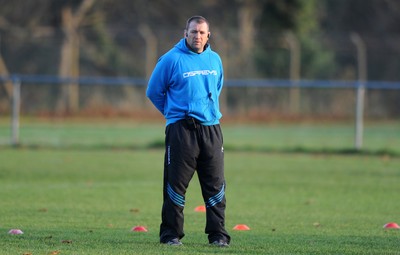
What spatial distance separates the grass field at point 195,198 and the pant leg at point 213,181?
21 cm

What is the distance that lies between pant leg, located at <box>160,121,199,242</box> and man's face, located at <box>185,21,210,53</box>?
0.76 meters

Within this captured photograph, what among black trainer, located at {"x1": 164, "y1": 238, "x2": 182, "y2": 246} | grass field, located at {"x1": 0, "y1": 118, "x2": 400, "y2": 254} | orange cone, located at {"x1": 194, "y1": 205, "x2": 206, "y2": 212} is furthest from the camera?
orange cone, located at {"x1": 194, "y1": 205, "x2": 206, "y2": 212}

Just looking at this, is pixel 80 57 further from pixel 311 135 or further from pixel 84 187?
pixel 84 187

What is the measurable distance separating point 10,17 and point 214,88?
38.4 m

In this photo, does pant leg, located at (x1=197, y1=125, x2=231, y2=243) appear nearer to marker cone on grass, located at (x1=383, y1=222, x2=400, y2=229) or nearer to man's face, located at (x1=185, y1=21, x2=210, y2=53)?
man's face, located at (x1=185, y1=21, x2=210, y2=53)

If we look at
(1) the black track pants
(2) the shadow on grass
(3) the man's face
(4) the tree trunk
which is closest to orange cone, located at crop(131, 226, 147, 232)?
(1) the black track pants

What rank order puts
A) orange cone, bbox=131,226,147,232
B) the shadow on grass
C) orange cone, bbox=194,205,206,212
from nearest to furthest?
orange cone, bbox=131,226,147,232 → orange cone, bbox=194,205,206,212 → the shadow on grass

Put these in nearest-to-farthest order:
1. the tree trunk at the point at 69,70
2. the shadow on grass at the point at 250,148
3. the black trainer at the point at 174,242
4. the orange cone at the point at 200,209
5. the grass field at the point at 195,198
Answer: the black trainer at the point at 174,242 → the grass field at the point at 195,198 → the orange cone at the point at 200,209 → the shadow on grass at the point at 250,148 → the tree trunk at the point at 69,70

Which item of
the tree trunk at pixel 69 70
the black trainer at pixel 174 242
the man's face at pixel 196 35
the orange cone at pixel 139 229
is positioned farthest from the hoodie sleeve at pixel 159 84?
the tree trunk at pixel 69 70

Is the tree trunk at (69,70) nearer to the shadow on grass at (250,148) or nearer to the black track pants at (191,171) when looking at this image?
the shadow on grass at (250,148)

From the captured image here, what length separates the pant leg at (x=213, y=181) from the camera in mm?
8891

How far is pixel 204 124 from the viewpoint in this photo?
8.88 m

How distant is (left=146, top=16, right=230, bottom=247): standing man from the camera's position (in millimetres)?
8805

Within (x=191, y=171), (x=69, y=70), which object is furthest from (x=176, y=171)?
(x=69, y=70)
